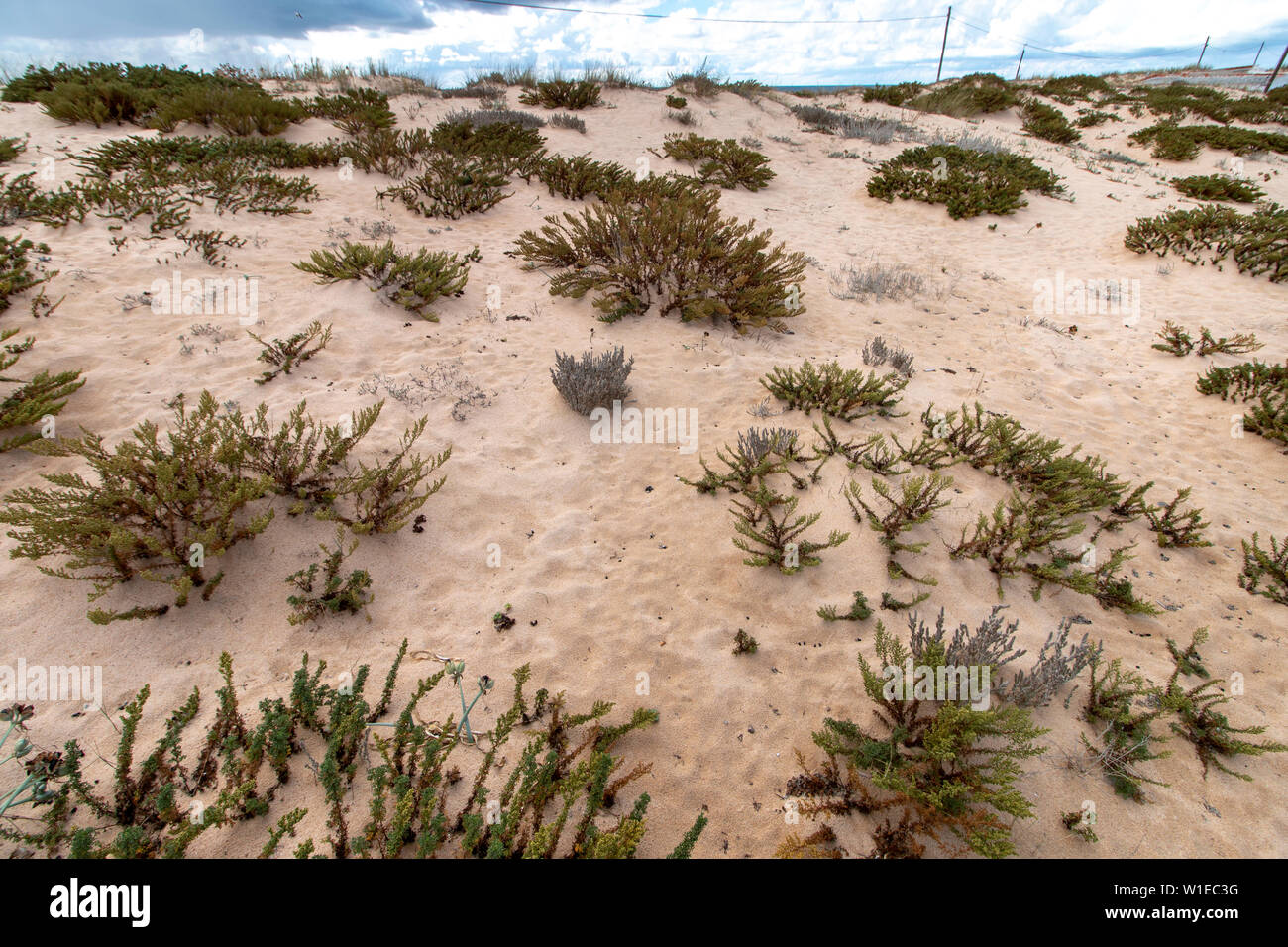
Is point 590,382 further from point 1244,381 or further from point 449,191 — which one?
point 1244,381

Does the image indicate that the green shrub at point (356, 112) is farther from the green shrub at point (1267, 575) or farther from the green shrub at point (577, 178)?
the green shrub at point (1267, 575)

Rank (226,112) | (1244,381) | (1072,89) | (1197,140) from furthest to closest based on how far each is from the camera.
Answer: (1072,89), (1197,140), (226,112), (1244,381)

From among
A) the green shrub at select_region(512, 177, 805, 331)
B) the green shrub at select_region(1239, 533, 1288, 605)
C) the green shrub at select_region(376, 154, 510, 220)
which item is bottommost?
the green shrub at select_region(1239, 533, 1288, 605)

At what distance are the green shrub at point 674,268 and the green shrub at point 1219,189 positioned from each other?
12819 millimetres

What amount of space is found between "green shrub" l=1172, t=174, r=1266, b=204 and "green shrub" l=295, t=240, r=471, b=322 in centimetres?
1719

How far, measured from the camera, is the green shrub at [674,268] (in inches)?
268

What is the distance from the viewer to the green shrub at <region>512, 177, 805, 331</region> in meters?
6.80

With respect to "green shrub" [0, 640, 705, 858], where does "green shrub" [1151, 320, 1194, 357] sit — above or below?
above

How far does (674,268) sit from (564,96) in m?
11.6

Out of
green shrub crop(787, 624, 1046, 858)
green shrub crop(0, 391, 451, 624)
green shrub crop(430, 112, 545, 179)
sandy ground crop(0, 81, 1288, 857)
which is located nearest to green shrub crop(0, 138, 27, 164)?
sandy ground crop(0, 81, 1288, 857)

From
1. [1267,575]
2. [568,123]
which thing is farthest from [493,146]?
[1267,575]

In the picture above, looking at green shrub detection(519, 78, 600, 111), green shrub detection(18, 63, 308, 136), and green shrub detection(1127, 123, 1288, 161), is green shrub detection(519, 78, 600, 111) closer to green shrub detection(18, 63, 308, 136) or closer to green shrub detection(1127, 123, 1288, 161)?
green shrub detection(18, 63, 308, 136)

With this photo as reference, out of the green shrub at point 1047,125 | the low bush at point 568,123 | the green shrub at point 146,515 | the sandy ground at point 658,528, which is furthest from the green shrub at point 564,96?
the green shrub at point 1047,125

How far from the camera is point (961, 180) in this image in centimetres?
1200
